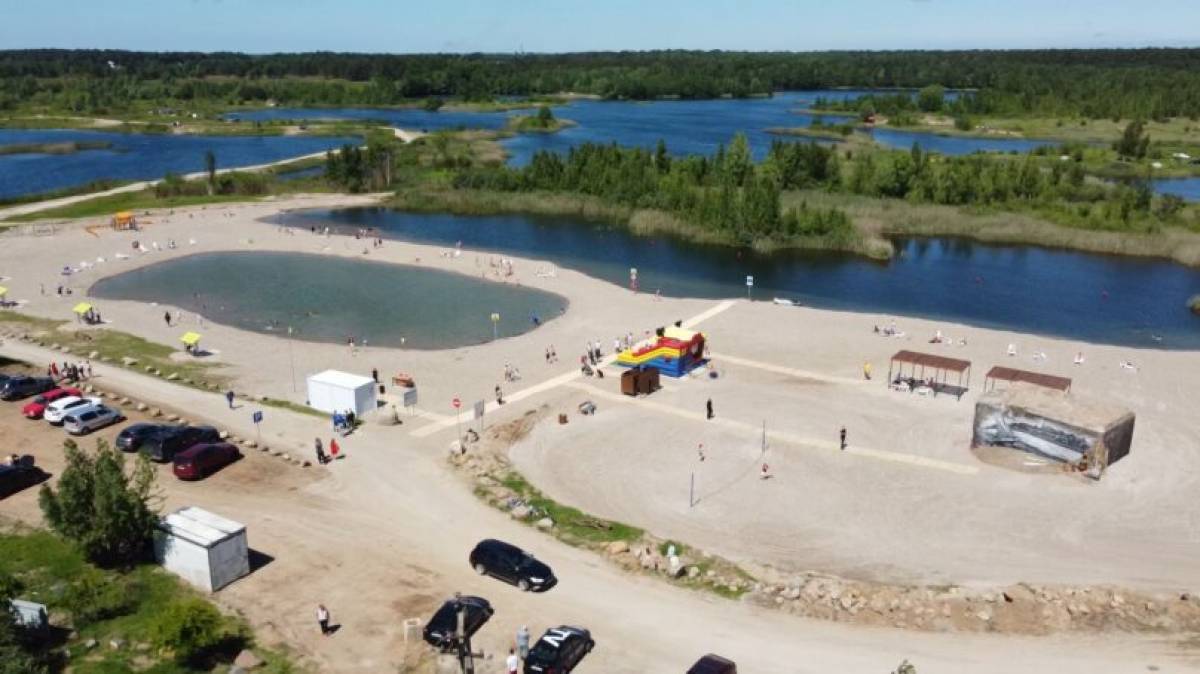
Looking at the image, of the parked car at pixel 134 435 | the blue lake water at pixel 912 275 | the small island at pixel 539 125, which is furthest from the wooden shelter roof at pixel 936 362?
the small island at pixel 539 125

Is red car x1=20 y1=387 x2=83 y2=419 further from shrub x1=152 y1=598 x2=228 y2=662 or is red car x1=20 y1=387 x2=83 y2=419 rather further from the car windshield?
the car windshield

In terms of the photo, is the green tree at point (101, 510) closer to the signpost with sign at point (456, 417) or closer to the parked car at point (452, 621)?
the parked car at point (452, 621)

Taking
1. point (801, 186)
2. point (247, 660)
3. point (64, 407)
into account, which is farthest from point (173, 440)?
point (801, 186)

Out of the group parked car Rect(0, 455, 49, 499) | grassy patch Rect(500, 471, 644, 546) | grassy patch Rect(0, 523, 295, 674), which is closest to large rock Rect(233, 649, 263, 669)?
grassy patch Rect(0, 523, 295, 674)

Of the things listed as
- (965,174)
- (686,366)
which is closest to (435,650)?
(686,366)

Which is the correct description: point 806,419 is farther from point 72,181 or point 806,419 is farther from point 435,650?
point 72,181

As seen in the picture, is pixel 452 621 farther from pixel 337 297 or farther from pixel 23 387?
pixel 337 297
